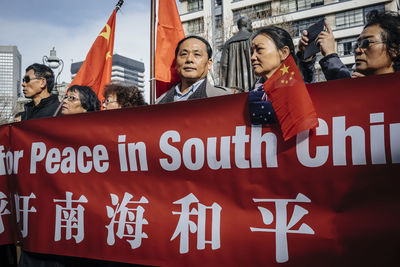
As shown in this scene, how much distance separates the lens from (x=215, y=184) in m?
1.80

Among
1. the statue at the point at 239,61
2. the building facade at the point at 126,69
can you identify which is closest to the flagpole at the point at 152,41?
the statue at the point at 239,61

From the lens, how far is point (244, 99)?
5.81ft

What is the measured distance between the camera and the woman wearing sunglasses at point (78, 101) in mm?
3080

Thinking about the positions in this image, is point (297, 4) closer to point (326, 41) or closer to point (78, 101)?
point (78, 101)

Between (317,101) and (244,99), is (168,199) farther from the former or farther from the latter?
(317,101)

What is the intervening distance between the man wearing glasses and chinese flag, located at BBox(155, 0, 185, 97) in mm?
1060

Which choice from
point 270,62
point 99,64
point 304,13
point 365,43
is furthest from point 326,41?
point 304,13

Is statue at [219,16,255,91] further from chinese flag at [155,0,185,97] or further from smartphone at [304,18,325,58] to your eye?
smartphone at [304,18,325,58]

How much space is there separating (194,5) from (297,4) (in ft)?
29.1

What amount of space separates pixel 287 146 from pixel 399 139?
0.45 m

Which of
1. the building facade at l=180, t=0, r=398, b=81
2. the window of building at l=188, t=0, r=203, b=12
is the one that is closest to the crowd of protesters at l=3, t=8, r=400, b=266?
the building facade at l=180, t=0, r=398, b=81

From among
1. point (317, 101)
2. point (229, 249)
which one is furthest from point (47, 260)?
point (317, 101)

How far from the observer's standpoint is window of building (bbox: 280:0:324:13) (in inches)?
1069

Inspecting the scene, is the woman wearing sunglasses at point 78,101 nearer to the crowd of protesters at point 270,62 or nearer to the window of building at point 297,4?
the crowd of protesters at point 270,62
